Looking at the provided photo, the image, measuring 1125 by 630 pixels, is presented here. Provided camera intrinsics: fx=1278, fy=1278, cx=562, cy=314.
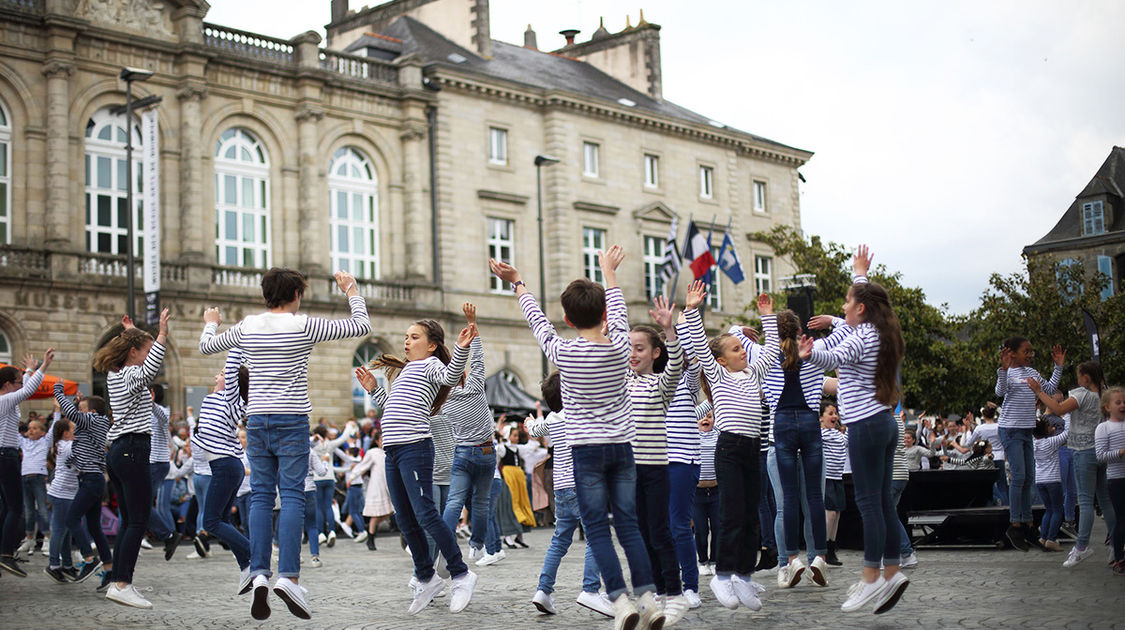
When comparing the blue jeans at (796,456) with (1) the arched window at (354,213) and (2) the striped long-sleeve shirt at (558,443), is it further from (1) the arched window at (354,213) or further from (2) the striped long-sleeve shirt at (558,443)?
(1) the arched window at (354,213)

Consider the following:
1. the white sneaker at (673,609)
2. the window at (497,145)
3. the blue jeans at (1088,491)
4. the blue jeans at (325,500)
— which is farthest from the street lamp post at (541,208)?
the white sneaker at (673,609)

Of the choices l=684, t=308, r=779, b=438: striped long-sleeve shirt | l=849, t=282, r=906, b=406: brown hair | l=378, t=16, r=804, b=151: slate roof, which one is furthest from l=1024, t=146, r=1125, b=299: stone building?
l=849, t=282, r=906, b=406: brown hair

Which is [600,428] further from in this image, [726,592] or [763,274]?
[763,274]

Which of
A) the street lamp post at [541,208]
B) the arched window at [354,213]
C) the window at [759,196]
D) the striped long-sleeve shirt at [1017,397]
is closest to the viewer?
the striped long-sleeve shirt at [1017,397]

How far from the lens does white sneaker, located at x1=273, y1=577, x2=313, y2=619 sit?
319 inches

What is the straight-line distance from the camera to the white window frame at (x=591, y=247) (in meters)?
44.0

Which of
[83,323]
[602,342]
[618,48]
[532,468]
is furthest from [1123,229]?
[602,342]

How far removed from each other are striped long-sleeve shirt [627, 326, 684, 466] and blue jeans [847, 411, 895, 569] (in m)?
1.23

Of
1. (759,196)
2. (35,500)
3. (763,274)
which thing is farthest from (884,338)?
(759,196)

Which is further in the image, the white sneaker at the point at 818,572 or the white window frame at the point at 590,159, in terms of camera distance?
the white window frame at the point at 590,159

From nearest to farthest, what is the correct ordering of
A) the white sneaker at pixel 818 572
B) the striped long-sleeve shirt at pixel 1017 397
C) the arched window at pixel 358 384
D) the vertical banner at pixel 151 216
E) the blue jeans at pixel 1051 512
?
1. the white sneaker at pixel 818 572
2. the striped long-sleeve shirt at pixel 1017 397
3. the blue jeans at pixel 1051 512
4. the vertical banner at pixel 151 216
5. the arched window at pixel 358 384

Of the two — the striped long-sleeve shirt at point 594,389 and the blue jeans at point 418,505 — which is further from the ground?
the striped long-sleeve shirt at point 594,389

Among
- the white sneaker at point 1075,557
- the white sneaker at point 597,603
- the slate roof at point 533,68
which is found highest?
the slate roof at point 533,68

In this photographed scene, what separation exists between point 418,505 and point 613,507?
7.23 feet
